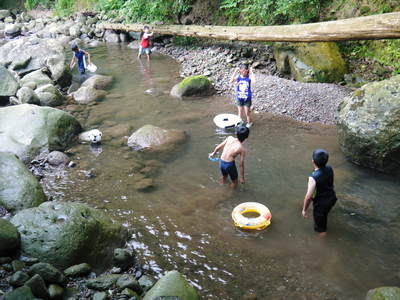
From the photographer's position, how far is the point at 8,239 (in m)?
3.95

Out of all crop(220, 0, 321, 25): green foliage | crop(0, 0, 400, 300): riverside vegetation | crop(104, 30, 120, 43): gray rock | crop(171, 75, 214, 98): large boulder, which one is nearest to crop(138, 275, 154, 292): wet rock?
crop(0, 0, 400, 300): riverside vegetation

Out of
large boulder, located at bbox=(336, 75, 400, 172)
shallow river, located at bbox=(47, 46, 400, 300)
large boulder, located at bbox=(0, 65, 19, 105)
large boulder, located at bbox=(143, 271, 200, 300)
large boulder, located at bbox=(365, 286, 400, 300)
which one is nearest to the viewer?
large boulder, located at bbox=(143, 271, 200, 300)

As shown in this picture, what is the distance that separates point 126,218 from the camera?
18.9 feet

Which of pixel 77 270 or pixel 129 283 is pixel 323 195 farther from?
pixel 77 270

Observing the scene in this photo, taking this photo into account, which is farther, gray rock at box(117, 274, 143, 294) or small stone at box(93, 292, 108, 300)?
gray rock at box(117, 274, 143, 294)

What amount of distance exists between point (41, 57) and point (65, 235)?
11.4 meters

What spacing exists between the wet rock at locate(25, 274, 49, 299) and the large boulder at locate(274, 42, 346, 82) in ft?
29.1

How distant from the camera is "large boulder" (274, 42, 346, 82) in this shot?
10.1 m

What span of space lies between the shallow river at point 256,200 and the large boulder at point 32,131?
51cm

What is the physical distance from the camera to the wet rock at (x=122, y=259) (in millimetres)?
4574

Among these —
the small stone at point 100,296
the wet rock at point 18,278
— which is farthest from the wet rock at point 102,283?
the wet rock at point 18,278

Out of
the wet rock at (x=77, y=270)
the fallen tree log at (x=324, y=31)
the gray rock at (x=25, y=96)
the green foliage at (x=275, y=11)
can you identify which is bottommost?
the wet rock at (x=77, y=270)

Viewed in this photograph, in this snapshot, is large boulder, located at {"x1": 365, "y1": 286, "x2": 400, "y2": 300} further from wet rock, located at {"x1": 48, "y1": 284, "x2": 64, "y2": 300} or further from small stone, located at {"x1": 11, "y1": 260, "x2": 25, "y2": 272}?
small stone, located at {"x1": 11, "y1": 260, "x2": 25, "y2": 272}

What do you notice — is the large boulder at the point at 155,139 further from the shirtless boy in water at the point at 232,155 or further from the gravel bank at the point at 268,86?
the gravel bank at the point at 268,86
